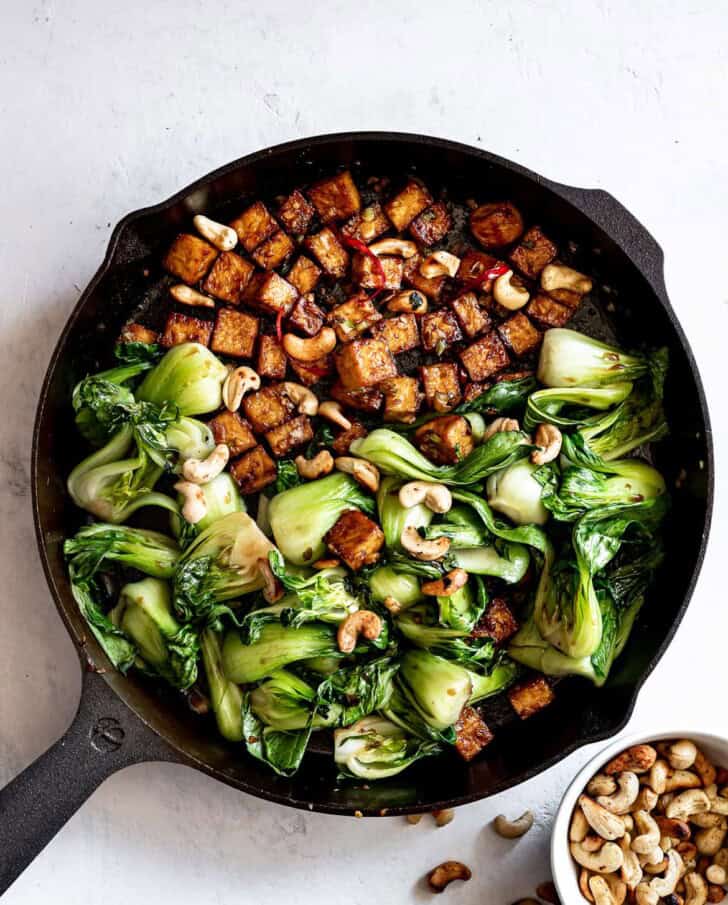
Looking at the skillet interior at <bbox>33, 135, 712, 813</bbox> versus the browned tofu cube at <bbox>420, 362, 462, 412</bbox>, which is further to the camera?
the browned tofu cube at <bbox>420, 362, 462, 412</bbox>

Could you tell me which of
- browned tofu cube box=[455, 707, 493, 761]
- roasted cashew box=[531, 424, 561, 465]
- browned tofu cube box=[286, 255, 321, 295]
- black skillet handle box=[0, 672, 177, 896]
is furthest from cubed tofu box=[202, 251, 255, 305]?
browned tofu cube box=[455, 707, 493, 761]

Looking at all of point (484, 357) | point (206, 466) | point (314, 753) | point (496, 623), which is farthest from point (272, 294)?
point (314, 753)

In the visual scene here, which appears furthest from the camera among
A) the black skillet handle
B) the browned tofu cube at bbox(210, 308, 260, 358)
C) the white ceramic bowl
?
the browned tofu cube at bbox(210, 308, 260, 358)

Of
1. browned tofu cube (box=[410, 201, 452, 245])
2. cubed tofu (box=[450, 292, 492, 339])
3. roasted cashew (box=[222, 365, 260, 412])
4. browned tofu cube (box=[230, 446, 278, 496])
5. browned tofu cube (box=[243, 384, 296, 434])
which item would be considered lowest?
browned tofu cube (box=[230, 446, 278, 496])

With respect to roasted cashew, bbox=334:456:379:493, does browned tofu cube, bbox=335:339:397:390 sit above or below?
above

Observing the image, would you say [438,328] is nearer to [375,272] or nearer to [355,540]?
[375,272]

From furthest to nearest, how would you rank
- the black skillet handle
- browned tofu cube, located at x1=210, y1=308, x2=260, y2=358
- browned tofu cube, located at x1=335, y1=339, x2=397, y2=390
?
browned tofu cube, located at x1=210, y1=308, x2=260, y2=358 < browned tofu cube, located at x1=335, y1=339, x2=397, y2=390 < the black skillet handle

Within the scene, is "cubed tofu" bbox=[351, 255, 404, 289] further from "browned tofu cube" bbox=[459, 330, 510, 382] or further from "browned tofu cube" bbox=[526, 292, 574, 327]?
"browned tofu cube" bbox=[526, 292, 574, 327]
